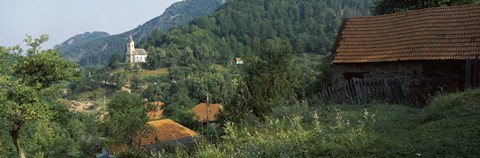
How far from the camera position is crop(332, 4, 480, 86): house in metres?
13.5

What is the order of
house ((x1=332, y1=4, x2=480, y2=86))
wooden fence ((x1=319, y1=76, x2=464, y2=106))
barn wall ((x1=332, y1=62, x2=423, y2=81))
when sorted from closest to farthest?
1. wooden fence ((x1=319, y1=76, x2=464, y2=106))
2. house ((x1=332, y1=4, x2=480, y2=86))
3. barn wall ((x1=332, y1=62, x2=423, y2=81))

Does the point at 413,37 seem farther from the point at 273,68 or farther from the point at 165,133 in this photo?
the point at 165,133

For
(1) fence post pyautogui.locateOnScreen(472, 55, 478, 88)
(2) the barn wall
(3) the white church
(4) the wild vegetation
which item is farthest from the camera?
(3) the white church

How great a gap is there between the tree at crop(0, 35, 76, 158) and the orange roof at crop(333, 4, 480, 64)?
13516 mm

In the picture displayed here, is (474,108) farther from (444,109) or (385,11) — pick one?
(385,11)

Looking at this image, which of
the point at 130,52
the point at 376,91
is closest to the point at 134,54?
the point at 130,52

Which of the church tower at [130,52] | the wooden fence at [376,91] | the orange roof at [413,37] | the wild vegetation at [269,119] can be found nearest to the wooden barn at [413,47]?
the orange roof at [413,37]

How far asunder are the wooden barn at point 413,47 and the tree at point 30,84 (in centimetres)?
1350

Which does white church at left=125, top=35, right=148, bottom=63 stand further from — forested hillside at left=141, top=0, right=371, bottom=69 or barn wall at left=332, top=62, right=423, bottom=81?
barn wall at left=332, top=62, right=423, bottom=81

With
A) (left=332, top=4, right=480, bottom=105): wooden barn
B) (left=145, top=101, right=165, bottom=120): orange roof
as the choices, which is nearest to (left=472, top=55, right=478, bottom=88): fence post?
(left=332, top=4, right=480, bottom=105): wooden barn

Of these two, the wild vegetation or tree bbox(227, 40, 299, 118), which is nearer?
the wild vegetation

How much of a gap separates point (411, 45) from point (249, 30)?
6063 inches

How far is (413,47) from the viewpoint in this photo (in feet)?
46.6

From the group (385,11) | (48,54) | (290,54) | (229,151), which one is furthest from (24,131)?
(229,151)
